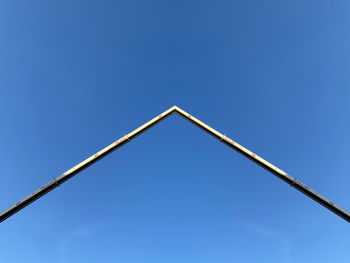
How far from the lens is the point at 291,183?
12.0m

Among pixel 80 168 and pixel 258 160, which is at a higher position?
pixel 258 160

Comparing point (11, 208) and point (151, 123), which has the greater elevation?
point (151, 123)

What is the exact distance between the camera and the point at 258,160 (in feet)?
43.3

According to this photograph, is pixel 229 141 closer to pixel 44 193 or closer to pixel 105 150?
pixel 105 150

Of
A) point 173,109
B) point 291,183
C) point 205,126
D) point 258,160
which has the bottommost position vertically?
point 291,183

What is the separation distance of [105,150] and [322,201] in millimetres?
15829

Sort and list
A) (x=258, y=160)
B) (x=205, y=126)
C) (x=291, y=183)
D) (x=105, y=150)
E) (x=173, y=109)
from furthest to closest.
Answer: (x=173, y=109) → (x=205, y=126) → (x=105, y=150) → (x=258, y=160) → (x=291, y=183)

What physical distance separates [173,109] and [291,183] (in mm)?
11226

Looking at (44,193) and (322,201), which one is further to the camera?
(44,193)

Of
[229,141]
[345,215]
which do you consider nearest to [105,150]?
[229,141]

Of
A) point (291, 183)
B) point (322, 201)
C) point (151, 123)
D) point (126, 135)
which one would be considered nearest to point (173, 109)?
point (151, 123)

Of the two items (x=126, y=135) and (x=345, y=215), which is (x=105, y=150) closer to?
(x=126, y=135)

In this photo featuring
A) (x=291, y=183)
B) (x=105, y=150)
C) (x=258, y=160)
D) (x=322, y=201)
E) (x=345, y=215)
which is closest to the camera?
(x=345, y=215)

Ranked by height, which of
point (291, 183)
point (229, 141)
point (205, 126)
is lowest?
point (291, 183)
